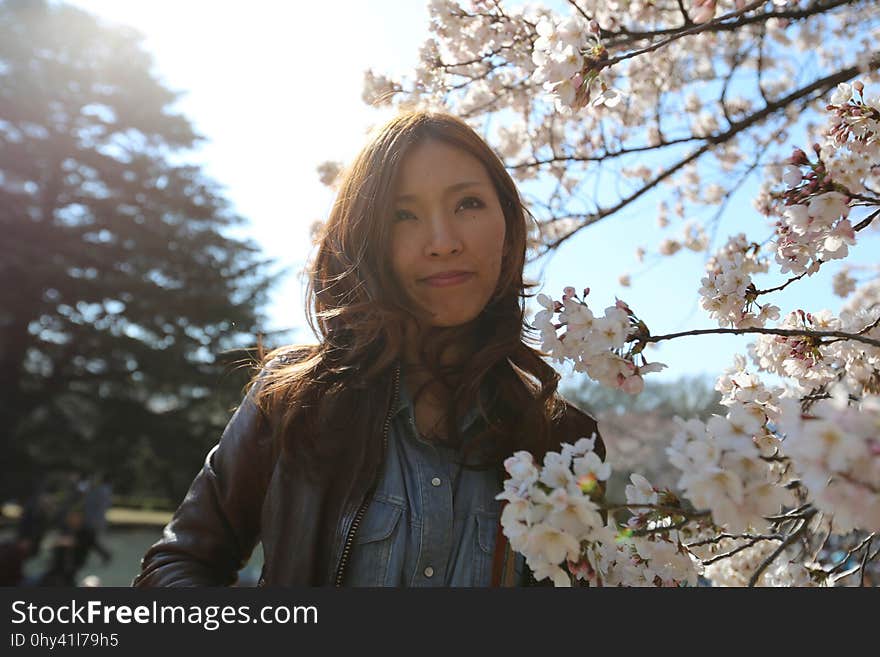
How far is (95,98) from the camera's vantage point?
1347cm

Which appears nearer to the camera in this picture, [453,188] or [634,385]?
[634,385]

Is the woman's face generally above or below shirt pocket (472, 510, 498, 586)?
above

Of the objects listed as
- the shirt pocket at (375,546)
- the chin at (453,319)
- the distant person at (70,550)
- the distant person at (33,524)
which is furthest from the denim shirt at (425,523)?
the distant person at (33,524)

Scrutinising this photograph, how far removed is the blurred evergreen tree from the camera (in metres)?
12.2

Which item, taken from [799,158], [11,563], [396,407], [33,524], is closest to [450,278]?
[396,407]

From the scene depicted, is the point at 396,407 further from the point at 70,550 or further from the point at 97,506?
the point at 97,506

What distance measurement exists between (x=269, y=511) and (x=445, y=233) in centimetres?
68

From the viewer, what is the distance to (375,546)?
4.22 ft

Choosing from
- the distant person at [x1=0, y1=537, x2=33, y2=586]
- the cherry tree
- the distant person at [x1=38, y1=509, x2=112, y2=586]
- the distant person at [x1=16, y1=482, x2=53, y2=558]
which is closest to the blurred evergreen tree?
the distant person at [x1=16, y1=482, x2=53, y2=558]

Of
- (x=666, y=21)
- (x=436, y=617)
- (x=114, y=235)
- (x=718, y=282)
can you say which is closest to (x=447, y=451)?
(x=436, y=617)

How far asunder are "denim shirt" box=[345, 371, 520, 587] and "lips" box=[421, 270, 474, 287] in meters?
0.34

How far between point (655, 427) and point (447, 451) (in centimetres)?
960

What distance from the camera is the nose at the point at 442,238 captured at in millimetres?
1422

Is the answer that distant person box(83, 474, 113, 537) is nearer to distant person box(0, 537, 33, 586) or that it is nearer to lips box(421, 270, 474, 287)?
distant person box(0, 537, 33, 586)
